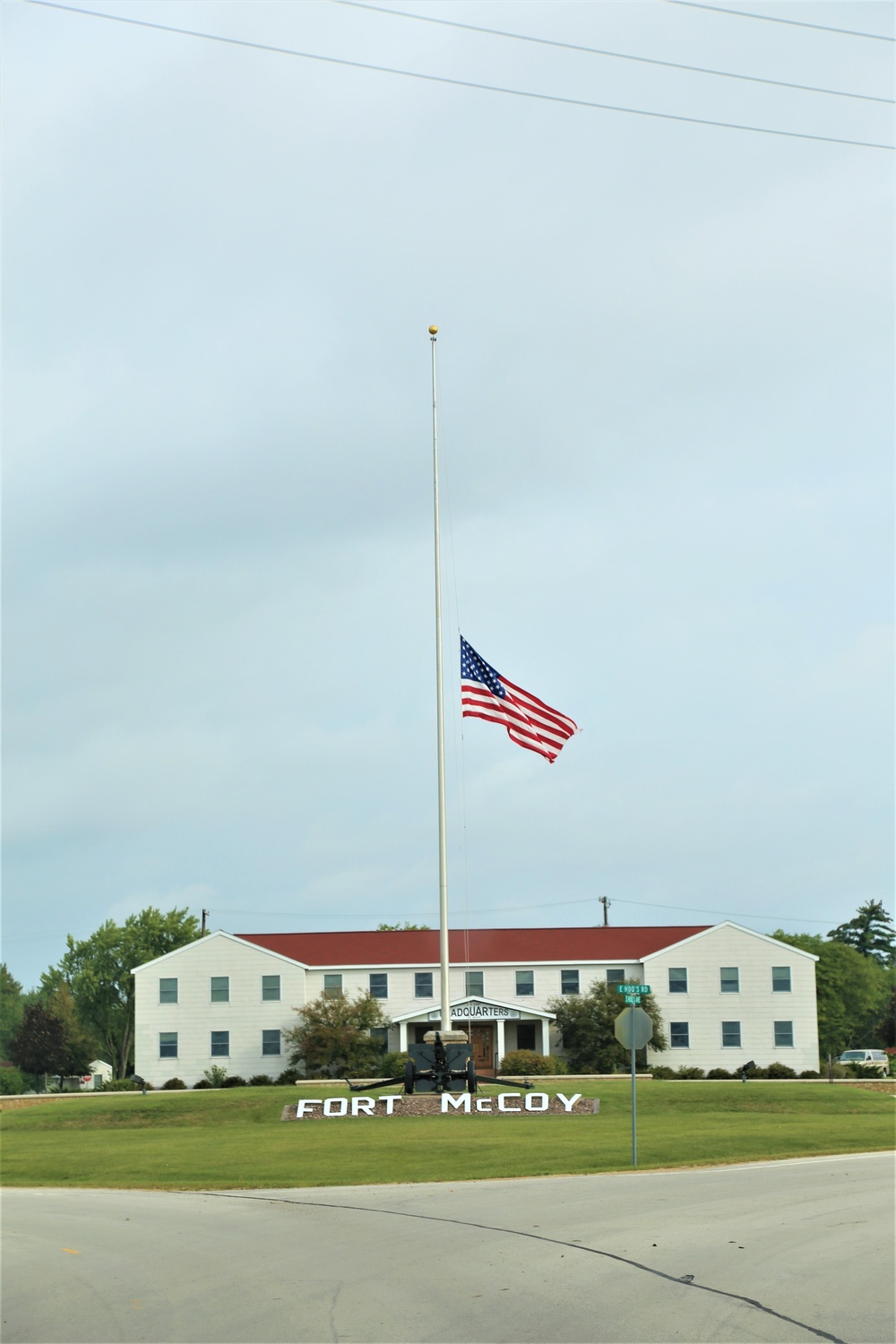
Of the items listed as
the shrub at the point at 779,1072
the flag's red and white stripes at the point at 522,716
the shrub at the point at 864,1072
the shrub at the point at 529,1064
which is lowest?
the shrub at the point at 864,1072

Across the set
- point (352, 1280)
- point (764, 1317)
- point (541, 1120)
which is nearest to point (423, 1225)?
point (352, 1280)

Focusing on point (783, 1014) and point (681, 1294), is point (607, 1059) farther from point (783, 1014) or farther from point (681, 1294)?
point (681, 1294)

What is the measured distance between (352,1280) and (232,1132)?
86.0ft

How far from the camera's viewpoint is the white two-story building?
61719 mm

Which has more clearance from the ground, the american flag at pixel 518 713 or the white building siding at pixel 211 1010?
the american flag at pixel 518 713

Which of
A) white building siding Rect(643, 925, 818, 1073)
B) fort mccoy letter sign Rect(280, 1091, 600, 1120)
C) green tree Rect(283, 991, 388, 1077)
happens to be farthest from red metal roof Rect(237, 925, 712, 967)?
fort mccoy letter sign Rect(280, 1091, 600, 1120)

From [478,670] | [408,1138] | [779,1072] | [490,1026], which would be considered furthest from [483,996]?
[478,670]

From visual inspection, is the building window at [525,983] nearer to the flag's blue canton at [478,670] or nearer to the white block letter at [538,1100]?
the white block letter at [538,1100]

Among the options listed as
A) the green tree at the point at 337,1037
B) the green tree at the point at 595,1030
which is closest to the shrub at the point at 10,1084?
the green tree at the point at 337,1037

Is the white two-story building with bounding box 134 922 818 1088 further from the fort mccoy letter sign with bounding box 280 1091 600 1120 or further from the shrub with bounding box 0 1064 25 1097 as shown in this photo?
the fort mccoy letter sign with bounding box 280 1091 600 1120

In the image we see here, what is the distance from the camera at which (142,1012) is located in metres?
62.1

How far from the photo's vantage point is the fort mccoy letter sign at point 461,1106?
128ft

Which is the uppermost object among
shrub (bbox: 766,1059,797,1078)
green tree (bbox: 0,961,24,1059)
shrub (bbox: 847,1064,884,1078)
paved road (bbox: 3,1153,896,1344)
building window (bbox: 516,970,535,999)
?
paved road (bbox: 3,1153,896,1344)

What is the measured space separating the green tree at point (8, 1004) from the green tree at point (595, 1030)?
6684cm
